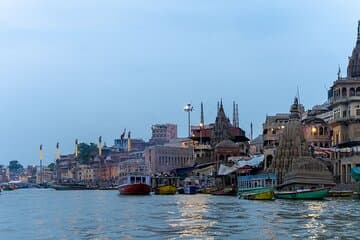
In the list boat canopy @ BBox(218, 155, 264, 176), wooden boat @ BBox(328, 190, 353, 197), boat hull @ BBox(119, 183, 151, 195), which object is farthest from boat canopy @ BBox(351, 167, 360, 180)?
boat hull @ BBox(119, 183, 151, 195)

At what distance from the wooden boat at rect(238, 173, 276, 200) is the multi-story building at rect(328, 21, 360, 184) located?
13.4m

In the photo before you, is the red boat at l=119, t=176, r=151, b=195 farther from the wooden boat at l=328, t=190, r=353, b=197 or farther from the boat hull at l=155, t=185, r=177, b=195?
the wooden boat at l=328, t=190, r=353, b=197

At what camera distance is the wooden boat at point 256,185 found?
76125 mm

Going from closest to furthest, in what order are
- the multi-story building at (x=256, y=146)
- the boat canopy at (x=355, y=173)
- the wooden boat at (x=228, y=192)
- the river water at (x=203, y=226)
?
the river water at (x=203, y=226), the boat canopy at (x=355, y=173), the wooden boat at (x=228, y=192), the multi-story building at (x=256, y=146)

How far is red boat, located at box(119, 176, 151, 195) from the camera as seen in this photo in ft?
348

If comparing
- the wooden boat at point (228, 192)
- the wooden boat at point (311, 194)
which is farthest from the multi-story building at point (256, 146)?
the wooden boat at point (311, 194)

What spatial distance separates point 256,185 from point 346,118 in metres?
27.7

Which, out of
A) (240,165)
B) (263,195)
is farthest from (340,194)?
(240,165)

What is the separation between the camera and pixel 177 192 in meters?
124

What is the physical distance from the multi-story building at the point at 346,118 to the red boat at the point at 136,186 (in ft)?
100

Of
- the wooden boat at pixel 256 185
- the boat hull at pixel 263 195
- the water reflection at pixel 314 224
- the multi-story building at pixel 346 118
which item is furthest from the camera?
the multi-story building at pixel 346 118

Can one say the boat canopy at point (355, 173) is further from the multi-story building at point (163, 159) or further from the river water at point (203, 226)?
the multi-story building at point (163, 159)

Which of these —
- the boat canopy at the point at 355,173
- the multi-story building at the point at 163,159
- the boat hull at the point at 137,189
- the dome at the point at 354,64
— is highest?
the dome at the point at 354,64

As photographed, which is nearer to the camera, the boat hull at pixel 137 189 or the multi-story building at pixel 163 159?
the boat hull at pixel 137 189
